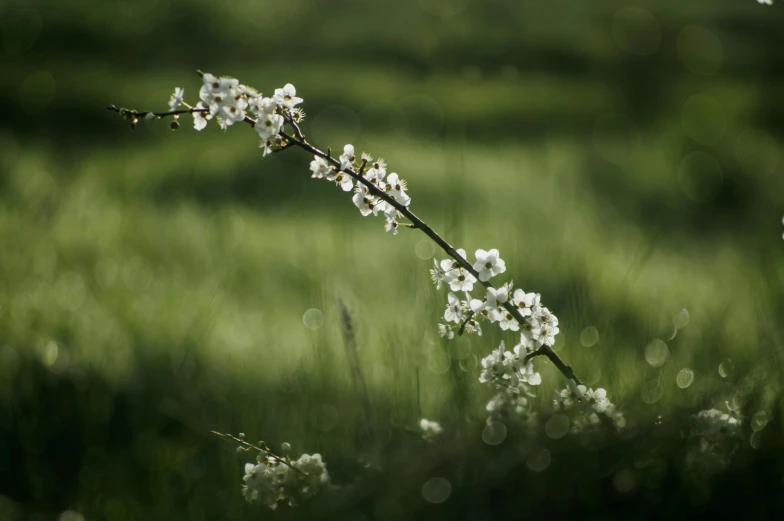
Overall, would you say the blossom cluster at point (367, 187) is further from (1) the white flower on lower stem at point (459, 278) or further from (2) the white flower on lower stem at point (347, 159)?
(1) the white flower on lower stem at point (459, 278)

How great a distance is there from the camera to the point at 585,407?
153cm

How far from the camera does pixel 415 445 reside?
1.41 metres

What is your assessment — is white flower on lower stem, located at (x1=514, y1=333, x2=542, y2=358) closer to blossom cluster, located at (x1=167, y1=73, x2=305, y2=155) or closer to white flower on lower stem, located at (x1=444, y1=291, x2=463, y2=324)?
white flower on lower stem, located at (x1=444, y1=291, x2=463, y2=324)

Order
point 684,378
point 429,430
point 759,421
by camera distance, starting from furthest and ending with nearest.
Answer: point 684,378 → point 429,430 → point 759,421

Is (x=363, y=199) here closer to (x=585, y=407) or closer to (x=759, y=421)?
(x=585, y=407)

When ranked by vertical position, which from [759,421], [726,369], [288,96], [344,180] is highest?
[288,96]

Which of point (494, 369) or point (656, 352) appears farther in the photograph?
point (656, 352)

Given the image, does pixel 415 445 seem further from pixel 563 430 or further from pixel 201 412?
pixel 201 412

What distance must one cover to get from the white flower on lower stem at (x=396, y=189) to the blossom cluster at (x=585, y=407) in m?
0.65

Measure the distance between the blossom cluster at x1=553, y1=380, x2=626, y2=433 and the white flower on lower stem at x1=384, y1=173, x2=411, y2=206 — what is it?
2.13 ft

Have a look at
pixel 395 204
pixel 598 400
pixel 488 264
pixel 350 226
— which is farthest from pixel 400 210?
pixel 350 226

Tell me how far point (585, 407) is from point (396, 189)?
0.78 meters

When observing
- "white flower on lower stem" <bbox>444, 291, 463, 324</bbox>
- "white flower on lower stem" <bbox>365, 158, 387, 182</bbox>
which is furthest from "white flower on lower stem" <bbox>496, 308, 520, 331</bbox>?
"white flower on lower stem" <bbox>365, 158, 387, 182</bbox>

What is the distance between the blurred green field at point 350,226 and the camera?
217 cm
